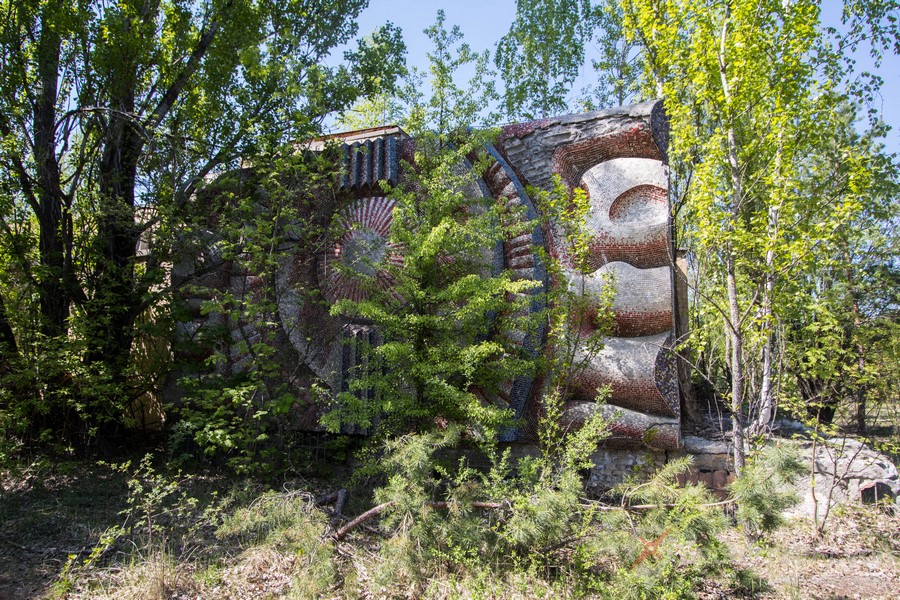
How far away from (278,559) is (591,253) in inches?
140

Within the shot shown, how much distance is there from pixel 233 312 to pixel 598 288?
3245 mm

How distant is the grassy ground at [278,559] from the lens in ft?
13.3

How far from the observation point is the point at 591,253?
5.82m

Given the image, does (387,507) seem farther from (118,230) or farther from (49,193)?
(49,193)

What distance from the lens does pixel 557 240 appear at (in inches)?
238

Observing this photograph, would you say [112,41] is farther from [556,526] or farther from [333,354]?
[556,526]

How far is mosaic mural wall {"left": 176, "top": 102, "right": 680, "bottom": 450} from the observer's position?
5.58 meters

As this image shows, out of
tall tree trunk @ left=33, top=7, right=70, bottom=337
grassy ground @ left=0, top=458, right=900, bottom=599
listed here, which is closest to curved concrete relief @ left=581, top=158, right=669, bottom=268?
grassy ground @ left=0, top=458, right=900, bottom=599

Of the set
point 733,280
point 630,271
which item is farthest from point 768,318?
point 630,271

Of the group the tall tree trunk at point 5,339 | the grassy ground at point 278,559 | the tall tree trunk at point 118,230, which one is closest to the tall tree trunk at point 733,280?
the grassy ground at point 278,559

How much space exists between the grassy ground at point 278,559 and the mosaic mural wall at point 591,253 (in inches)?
53.9

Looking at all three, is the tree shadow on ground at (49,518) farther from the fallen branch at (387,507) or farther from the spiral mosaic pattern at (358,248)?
the spiral mosaic pattern at (358,248)

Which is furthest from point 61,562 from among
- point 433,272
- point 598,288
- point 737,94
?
point 737,94

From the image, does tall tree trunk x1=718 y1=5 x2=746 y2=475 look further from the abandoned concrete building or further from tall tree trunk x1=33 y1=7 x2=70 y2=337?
tall tree trunk x1=33 y1=7 x2=70 y2=337
